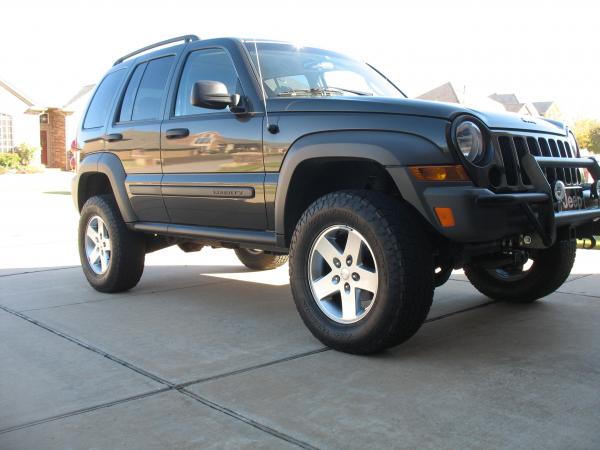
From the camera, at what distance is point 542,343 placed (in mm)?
4043

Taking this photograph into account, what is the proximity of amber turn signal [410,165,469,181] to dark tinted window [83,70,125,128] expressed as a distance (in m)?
3.46

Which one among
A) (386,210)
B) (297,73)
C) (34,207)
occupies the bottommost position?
(34,207)

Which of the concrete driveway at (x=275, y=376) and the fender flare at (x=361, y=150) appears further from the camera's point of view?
the fender flare at (x=361, y=150)

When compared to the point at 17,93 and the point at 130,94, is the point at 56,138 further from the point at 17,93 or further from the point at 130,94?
the point at 130,94

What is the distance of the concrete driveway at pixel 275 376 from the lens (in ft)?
9.11

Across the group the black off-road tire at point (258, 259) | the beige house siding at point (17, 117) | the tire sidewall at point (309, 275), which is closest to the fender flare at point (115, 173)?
the black off-road tire at point (258, 259)

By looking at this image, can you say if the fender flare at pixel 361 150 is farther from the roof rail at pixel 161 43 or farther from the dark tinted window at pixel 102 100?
the dark tinted window at pixel 102 100

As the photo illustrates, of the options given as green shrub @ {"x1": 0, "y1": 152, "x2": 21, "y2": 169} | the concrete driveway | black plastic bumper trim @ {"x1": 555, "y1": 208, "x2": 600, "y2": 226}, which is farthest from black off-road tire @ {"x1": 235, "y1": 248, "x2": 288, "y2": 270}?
green shrub @ {"x1": 0, "y1": 152, "x2": 21, "y2": 169}

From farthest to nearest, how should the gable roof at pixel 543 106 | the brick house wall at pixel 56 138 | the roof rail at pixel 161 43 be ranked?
the gable roof at pixel 543 106 → the brick house wall at pixel 56 138 → the roof rail at pixel 161 43

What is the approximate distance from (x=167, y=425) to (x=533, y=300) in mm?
3252

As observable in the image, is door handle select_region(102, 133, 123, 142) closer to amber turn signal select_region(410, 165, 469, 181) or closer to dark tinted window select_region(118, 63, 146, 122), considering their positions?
dark tinted window select_region(118, 63, 146, 122)

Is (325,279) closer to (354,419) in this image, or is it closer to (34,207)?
(354,419)

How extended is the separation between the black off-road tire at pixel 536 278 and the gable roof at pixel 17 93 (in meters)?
38.6

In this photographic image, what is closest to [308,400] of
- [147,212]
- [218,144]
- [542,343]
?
[542,343]
